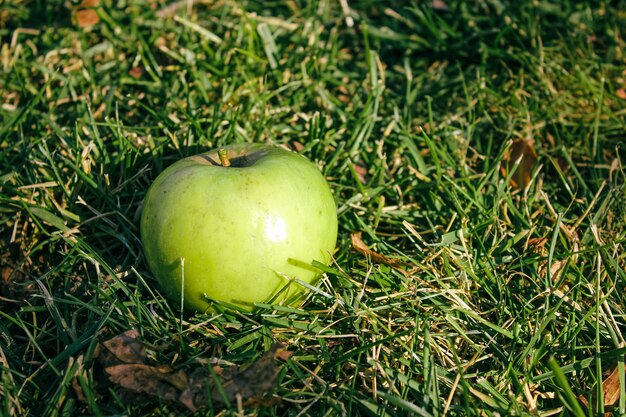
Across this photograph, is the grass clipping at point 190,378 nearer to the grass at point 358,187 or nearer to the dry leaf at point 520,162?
the grass at point 358,187

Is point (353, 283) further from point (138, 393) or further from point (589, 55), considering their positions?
point (589, 55)

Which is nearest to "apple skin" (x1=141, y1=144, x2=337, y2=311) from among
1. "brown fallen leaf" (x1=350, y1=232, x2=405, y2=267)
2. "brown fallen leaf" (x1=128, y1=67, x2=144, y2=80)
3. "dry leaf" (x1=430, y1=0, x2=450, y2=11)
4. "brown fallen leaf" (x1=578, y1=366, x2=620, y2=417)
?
"brown fallen leaf" (x1=350, y1=232, x2=405, y2=267)

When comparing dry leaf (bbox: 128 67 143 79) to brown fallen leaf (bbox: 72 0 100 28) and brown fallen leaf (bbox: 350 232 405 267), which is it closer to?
brown fallen leaf (bbox: 72 0 100 28)

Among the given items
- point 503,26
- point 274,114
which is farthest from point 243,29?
point 503,26

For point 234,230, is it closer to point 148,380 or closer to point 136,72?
point 148,380

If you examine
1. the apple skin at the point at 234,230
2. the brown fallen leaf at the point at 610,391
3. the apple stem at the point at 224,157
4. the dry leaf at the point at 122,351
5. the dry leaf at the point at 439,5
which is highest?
the dry leaf at the point at 439,5

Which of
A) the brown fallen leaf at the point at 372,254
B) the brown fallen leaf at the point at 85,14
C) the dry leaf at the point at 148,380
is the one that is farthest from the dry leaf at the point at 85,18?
the dry leaf at the point at 148,380
